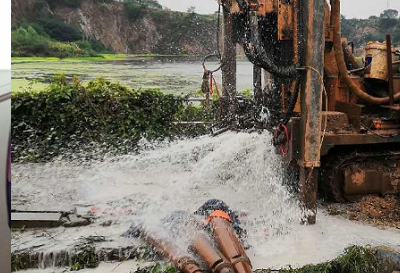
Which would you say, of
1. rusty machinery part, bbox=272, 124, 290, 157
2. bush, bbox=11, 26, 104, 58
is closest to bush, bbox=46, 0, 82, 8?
bush, bbox=11, 26, 104, 58

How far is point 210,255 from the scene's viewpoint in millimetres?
3057

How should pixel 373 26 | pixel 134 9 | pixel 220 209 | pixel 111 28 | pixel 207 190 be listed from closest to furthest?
pixel 220 209 < pixel 111 28 < pixel 207 190 < pixel 134 9 < pixel 373 26

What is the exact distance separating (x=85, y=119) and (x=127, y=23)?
1673mm

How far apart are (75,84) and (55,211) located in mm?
2640

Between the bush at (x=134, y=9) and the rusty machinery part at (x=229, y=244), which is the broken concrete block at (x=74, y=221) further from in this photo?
the bush at (x=134, y=9)

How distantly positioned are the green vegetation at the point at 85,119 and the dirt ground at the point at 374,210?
3.17 meters

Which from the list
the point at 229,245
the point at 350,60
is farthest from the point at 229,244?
the point at 350,60

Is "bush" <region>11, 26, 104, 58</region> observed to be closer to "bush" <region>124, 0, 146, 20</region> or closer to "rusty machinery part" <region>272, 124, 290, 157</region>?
"rusty machinery part" <region>272, 124, 290, 157</region>

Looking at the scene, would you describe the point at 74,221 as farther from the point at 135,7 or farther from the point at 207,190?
the point at 135,7

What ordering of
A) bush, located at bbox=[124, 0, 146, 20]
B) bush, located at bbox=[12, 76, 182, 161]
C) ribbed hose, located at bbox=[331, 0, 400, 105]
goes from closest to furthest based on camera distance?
1. ribbed hose, located at bbox=[331, 0, 400, 105]
2. bush, located at bbox=[124, 0, 146, 20]
3. bush, located at bbox=[12, 76, 182, 161]

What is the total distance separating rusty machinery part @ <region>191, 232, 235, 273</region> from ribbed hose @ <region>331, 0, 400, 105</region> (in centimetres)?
208

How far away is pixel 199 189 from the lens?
5.18 meters

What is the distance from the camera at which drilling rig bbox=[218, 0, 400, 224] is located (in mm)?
3895

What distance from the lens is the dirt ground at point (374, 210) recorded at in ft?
13.9
